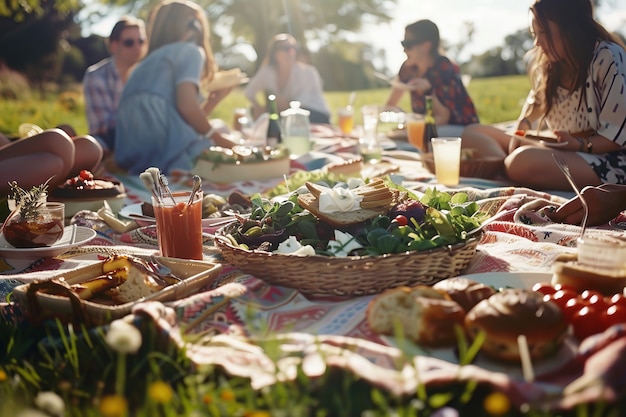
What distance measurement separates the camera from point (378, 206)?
2.08m

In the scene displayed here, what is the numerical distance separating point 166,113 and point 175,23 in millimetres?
628

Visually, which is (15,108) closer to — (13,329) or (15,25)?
(15,25)

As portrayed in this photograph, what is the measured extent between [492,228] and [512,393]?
1.46 meters

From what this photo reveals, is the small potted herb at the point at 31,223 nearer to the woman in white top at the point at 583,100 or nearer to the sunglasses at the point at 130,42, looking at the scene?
the woman in white top at the point at 583,100

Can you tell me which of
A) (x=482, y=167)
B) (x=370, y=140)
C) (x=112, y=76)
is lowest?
(x=482, y=167)

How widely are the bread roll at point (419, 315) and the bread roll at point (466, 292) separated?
0.11 ft

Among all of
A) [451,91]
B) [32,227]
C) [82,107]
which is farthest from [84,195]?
[82,107]

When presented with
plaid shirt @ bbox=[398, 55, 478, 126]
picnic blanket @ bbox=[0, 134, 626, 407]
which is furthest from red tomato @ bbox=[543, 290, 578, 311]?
plaid shirt @ bbox=[398, 55, 478, 126]

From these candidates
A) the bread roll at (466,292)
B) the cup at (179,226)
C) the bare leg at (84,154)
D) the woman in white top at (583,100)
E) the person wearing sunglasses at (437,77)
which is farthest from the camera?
the person wearing sunglasses at (437,77)

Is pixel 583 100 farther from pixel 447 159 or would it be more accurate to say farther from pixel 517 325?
pixel 517 325

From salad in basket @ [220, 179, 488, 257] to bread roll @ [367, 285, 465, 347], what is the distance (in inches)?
12.9

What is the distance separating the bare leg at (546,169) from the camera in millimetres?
3553

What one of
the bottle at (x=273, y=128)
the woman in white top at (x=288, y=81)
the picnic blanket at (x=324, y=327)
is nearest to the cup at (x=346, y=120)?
the bottle at (x=273, y=128)

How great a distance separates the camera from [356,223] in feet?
6.64
